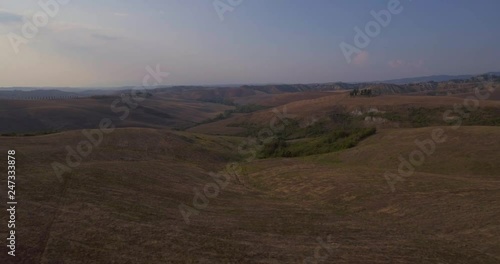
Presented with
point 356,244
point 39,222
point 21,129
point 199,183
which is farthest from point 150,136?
point 21,129

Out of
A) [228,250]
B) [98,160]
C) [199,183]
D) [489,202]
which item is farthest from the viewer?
[98,160]

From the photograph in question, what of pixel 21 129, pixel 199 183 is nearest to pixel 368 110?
pixel 199 183

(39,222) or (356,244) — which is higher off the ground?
(39,222)

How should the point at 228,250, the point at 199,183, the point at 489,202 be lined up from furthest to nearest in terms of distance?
the point at 199,183
the point at 489,202
the point at 228,250

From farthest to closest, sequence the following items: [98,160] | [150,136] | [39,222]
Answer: [150,136], [98,160], [39,222]

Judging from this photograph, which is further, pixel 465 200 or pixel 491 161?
pixel 491 161

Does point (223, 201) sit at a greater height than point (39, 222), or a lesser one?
lesser

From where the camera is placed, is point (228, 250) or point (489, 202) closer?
point (228, 250)

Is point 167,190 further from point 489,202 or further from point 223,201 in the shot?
point 489,202

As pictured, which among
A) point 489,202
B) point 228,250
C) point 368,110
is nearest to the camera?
point 228,250

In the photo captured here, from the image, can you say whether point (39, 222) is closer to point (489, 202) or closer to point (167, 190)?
point (167, 190)
